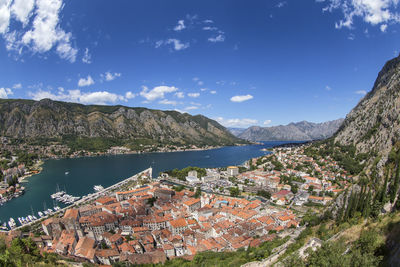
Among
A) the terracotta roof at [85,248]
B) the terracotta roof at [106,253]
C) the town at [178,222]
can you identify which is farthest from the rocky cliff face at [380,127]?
the terracotta roof at [85,248]

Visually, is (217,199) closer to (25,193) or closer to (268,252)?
(268,252)

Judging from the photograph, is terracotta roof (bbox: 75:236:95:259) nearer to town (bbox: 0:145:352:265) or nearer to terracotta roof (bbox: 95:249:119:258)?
town (bbox: 0:145:352:265)

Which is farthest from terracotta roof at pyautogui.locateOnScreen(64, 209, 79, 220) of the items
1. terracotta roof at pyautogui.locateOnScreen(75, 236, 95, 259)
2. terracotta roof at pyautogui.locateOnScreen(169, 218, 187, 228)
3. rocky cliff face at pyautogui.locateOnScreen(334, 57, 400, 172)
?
rocky cliff face at pyautogui.locateOnScreen(334, 57, 400, 172)

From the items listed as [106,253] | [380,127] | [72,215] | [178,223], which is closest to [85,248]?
[106,253]

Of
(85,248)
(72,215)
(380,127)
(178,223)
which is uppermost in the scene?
(380,127)

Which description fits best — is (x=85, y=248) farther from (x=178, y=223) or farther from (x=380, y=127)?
(x=380, y=127)

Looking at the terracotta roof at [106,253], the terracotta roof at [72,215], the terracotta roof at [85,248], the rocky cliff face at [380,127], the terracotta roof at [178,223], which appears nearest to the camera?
the terracotta roof at [106,253]

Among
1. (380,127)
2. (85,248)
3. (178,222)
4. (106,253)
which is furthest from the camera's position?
(380,127)

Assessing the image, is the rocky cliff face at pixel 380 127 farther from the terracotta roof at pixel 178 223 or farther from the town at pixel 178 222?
the terracotta roof at pixel 178 223
